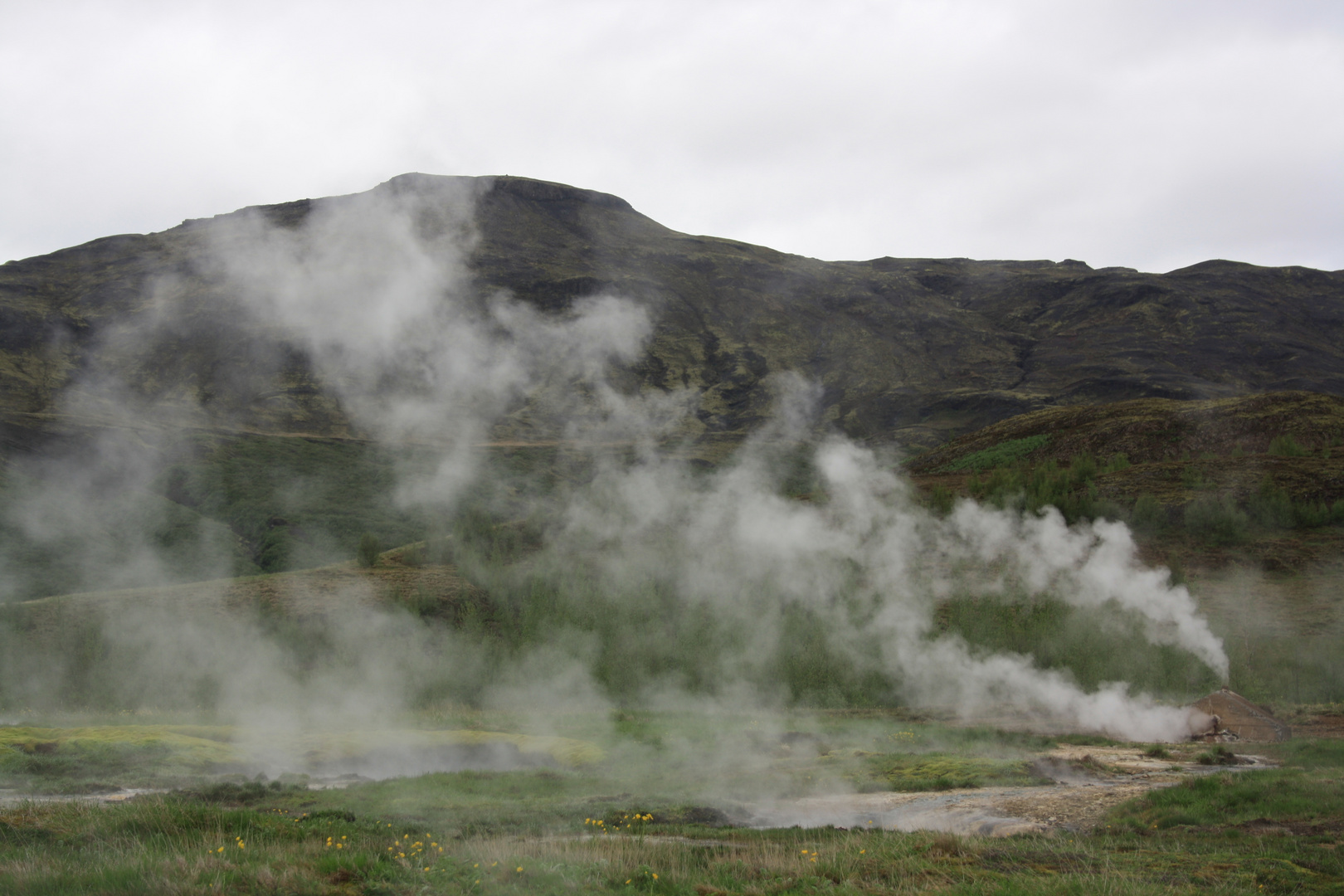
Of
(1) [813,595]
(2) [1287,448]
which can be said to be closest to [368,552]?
(1) [813,595]

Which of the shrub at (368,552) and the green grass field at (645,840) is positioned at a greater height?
the shrub at (368,552)

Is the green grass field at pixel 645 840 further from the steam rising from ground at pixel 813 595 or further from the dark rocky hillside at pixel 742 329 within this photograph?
the dark rocky hillside at pixel 742 329

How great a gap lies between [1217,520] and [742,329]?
101 m

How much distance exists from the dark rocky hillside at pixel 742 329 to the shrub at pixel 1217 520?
63.1 m

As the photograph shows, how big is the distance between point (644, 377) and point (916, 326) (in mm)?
51535

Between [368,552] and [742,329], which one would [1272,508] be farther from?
[742,329]

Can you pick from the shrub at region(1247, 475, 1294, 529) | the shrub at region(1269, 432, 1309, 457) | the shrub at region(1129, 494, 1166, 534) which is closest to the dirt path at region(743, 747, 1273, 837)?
the shrub at region(1129, 494, 1166, 534)

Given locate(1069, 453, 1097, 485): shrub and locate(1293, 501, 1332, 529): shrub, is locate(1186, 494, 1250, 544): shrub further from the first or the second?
locate(1069, 453, 1097, 485): shrub

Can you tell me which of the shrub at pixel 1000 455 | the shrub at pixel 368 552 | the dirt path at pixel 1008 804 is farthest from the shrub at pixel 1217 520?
the shrub at pixel 368 552

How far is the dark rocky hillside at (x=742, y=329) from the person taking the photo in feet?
333

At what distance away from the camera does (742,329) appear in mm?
134000

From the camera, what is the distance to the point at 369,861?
30.2ft

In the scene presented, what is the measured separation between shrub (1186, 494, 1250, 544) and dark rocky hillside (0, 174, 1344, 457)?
2485 inches

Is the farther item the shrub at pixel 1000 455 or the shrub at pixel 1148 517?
the shrub at pixel 1000 455
